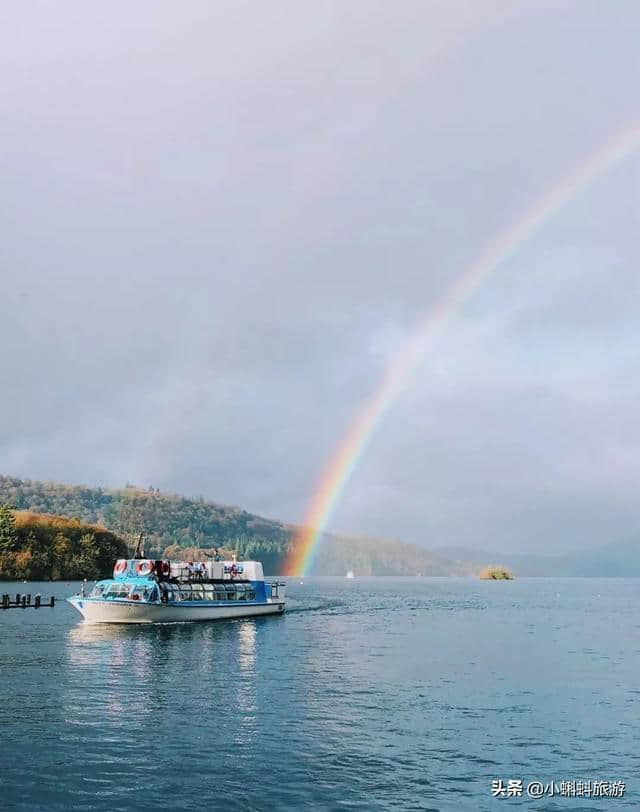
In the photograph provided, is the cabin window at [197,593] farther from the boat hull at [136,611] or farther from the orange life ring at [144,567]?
the orange life ring at [144,567]

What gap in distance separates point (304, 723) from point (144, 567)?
76.1 metres

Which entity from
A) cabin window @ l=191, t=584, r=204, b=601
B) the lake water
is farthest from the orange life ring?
the lake water

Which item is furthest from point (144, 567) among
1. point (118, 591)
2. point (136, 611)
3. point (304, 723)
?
point (304, 723)

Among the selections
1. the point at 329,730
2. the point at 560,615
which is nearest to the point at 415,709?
the point at 329,730

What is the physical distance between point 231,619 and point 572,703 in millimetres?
81833

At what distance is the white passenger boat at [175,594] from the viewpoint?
379ft

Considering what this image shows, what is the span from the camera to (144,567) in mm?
121625

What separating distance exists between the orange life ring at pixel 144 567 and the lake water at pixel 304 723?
20.3m

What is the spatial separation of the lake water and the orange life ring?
2026 centimetres

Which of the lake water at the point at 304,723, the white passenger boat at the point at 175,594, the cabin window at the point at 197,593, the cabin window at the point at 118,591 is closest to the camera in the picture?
the lake water at the point at 304,723

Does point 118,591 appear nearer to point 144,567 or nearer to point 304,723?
point 144,567

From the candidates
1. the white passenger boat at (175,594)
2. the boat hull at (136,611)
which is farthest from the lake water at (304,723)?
the white passenger boat at (175,594)

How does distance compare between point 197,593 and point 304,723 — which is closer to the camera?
point 304,723

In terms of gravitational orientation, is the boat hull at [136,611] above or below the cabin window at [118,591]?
below
